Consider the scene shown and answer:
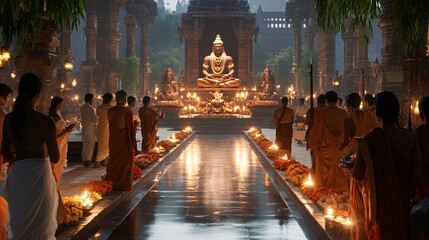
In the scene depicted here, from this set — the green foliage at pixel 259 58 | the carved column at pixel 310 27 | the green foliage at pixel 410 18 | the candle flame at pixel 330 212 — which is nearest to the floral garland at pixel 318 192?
the candle flame at pixel 330 212

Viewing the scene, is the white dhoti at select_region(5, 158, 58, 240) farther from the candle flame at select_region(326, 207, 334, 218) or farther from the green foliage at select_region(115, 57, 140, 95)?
the green foliage at select_region(115, 57, 140, 95)

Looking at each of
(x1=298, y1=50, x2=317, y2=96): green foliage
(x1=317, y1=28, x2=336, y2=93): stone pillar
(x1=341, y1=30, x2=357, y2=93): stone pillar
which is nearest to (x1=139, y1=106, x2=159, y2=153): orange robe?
(x1=341, y1=30, x2=357, y2=93): stone pillar

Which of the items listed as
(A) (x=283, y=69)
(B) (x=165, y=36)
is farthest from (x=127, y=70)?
(B) (x=165, y=36)

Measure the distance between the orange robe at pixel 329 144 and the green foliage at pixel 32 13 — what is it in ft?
16.5

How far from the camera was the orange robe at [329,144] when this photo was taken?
1130 cm

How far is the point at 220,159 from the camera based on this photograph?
62.8 feet

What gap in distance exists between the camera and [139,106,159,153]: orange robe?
63.2 ft

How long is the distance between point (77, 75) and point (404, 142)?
63391 millimetres

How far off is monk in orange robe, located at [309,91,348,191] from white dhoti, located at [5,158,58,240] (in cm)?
623

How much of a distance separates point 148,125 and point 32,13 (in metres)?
11.4

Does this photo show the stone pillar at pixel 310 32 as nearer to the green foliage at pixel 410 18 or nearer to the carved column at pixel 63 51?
the carved column at pixel 63 51

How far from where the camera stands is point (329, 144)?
1138 centimetres

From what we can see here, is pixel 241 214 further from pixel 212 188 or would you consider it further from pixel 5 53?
pixel 5 53

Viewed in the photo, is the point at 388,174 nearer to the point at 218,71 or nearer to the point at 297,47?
the point at 218,71
